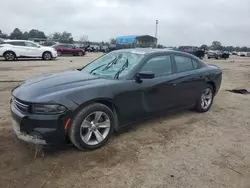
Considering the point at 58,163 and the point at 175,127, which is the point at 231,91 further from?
the point at 58,163

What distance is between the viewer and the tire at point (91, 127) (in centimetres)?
342

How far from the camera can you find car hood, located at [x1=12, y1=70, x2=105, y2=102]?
3.41m

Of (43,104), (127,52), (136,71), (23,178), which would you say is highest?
(127,52)

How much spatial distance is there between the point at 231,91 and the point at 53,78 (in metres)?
6.58

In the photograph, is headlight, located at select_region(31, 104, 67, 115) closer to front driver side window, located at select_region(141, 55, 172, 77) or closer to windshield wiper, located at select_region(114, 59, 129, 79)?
windshield wiper, located at select_region(114, 59, 129, 79)

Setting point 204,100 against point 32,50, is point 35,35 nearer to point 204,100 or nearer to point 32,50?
point 32,50

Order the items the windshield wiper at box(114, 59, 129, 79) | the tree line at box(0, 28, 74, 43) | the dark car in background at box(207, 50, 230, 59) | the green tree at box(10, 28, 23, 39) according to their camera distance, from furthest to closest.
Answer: the tree line at box(0, 28, 74, 43) < the green tree at box(10, 28, 23, 39) < the dark car in background at box(207, 50, 230, 59) < the windshield wiper at box(114, 59, 129, 79)

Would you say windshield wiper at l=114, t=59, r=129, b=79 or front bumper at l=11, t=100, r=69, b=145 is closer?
front bumper at l=11, t=100, r=69, b=145

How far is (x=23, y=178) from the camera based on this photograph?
292cm

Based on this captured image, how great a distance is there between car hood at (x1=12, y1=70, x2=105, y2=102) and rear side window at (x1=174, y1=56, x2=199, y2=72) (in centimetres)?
181

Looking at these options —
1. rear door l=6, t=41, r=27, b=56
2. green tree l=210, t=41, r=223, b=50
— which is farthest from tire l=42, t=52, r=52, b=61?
green tree l=210, t=41, r=223, b=50

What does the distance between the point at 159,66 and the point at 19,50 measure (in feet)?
53.8

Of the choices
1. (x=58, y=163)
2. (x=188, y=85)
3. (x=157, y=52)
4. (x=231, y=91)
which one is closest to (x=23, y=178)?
(x=58, y=163)

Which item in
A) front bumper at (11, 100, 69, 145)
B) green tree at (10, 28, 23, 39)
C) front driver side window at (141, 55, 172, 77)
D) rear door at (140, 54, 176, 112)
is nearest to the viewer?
front bumper at (11, 100, 69, 145)
